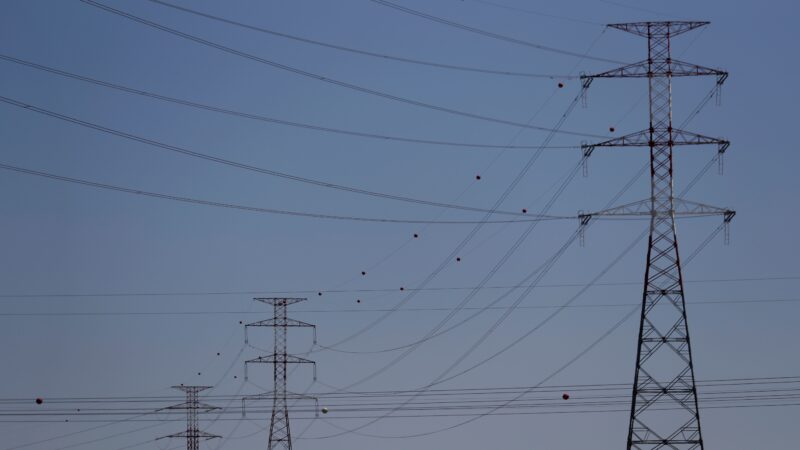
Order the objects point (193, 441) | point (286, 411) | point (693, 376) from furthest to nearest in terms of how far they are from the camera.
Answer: point (193, 441), point (286, 411), point (693, 376)

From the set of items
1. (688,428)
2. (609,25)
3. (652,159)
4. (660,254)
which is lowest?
(688,428)

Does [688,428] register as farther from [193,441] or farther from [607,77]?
[193,441]

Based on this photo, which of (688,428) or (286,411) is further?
(286,411)

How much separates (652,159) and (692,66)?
4595 mm

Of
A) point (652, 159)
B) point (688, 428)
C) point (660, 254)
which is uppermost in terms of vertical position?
point (652, 159)

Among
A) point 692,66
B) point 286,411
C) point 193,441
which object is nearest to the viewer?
point 692,66

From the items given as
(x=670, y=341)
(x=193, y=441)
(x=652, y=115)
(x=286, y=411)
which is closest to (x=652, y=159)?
(x=652, y=115)

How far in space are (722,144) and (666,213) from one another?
4.13 meters

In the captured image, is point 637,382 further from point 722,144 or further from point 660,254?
point 722,144

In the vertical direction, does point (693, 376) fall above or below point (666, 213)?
below

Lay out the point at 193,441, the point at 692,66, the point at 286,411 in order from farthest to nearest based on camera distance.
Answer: the point at 193,441 → the point at 286,411 → the point at 692,66

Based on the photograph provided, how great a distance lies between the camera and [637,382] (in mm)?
70750

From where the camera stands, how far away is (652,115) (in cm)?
7525

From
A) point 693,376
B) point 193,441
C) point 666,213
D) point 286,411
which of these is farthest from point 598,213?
point 193,441
